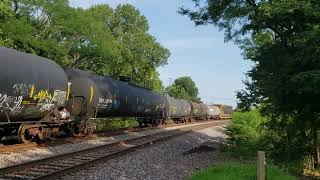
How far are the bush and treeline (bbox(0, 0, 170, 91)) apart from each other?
971 inches

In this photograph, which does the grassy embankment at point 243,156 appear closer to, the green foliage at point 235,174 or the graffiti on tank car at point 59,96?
the green foliage at point 235,174

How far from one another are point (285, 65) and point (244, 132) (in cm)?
907

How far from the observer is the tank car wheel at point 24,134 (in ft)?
62.4

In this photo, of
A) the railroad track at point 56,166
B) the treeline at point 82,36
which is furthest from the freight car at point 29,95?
the treeline at point 82,36

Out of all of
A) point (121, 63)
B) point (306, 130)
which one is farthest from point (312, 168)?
point (121, 63)

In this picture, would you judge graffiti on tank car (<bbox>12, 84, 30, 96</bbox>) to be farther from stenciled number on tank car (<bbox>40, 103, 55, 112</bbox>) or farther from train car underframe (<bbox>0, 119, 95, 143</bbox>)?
stenciled number on tank car (<bbox>40, 103, 55, 112</bbox>)

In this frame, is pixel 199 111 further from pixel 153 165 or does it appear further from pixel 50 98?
pixel 153 165

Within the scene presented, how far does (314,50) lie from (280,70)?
5.26 feet

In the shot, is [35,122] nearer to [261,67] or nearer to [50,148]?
[50,148]

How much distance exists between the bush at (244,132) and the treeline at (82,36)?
24.7 meters

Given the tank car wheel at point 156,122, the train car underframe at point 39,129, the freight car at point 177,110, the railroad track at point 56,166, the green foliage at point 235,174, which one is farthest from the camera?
the freight car at point 177,110

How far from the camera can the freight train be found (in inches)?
654

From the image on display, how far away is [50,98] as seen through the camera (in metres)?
19.6

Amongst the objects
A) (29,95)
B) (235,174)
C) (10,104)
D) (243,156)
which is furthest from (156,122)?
(235,174)
